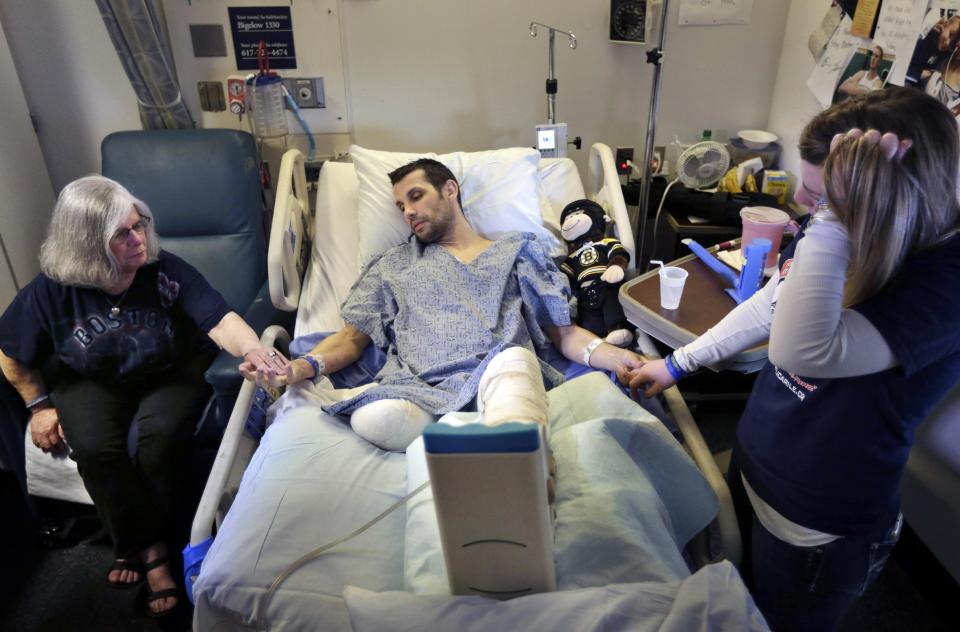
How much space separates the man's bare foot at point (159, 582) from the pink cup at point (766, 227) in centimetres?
174

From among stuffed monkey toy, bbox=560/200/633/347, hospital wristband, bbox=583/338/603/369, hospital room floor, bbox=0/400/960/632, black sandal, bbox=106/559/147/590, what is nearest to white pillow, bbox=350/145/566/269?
stuffed monkey toy, bbox=560/200/633/347

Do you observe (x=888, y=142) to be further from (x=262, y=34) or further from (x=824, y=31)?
(x=262, y=34)

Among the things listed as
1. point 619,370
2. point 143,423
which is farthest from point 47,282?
point 619,370

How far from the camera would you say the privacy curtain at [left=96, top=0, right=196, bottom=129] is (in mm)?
2279

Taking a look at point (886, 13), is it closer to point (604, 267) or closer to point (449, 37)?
point (604, 267)

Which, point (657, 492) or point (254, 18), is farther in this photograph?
point (254, 18)

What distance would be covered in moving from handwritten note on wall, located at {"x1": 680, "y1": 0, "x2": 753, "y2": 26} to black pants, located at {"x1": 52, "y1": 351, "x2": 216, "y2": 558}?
222 cm

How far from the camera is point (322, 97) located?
260cm

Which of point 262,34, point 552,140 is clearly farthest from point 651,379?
point 262,34

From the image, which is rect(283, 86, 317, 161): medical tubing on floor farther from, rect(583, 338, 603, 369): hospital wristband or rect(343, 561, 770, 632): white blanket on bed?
rect(343, 561, 770, 632): white blanket on bed

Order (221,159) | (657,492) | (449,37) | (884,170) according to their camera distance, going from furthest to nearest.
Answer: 1. (449,37)
2. (221,159)
3. (657,492)
4. (884,170)

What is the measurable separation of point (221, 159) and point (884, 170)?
6.79 ft

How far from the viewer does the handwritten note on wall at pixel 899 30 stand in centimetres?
186

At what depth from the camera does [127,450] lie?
1727 mm
